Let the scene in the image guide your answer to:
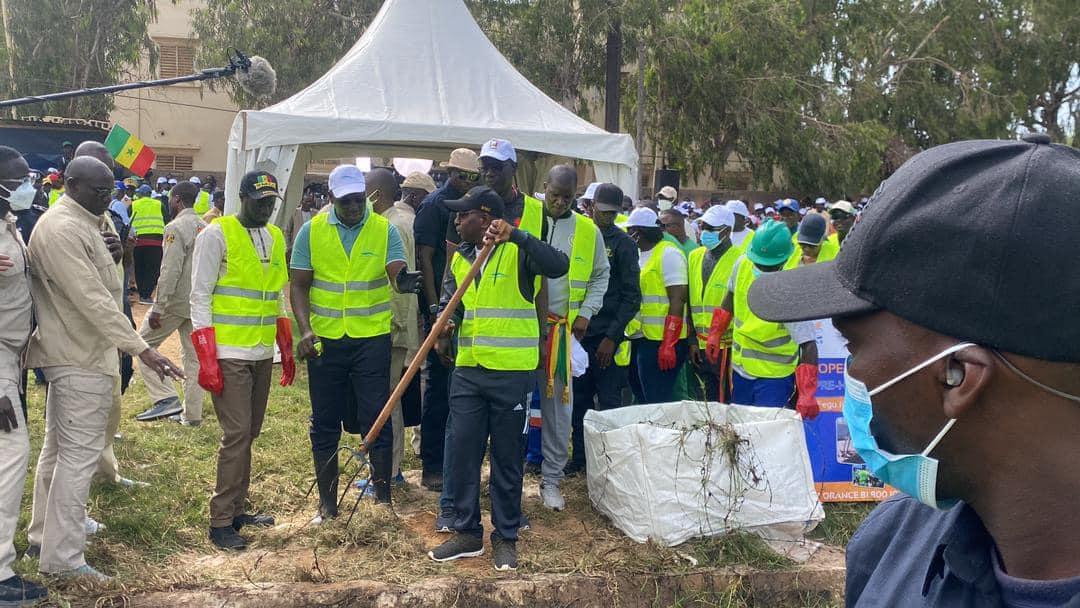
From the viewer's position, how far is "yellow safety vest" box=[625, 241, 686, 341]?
21.4 feet

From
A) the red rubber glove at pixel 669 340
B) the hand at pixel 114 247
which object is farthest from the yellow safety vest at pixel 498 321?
the hand at pixel 114 247

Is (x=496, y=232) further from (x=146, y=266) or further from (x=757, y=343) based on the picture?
(x=146, y=266)

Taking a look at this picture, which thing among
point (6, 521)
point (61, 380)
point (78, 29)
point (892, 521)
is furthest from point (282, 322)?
point (78, 29)

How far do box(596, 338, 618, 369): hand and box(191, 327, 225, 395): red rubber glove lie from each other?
8.11ft

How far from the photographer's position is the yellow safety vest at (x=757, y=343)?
5.40 m

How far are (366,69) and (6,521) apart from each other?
20.6 feet

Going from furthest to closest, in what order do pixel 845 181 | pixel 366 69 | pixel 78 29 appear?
pixel 78 29
pixel 845 181
pixel 366 69

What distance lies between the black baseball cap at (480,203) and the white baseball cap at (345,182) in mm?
729

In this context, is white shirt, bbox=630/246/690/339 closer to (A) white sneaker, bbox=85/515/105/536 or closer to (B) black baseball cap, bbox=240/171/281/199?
(B) black baseball cap, bbox=240/171/281/199

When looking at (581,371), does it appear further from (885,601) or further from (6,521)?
(885,601)

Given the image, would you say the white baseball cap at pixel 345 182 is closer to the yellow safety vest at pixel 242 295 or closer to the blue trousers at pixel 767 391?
the yellow safety vest at pixel 242 295

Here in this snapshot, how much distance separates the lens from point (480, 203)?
475 centimetres

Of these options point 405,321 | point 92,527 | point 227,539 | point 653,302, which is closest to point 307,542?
point 227,539

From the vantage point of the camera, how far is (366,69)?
9.34 metres
